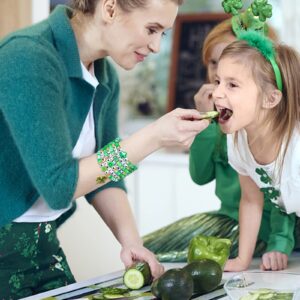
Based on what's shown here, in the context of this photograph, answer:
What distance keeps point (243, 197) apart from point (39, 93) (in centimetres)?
66

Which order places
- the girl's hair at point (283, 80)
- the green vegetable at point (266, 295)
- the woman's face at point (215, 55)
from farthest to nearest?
the woman's face at point (215, 55) < the girl's hair at point (283, 80) < the green vegetable at point (266, 295)

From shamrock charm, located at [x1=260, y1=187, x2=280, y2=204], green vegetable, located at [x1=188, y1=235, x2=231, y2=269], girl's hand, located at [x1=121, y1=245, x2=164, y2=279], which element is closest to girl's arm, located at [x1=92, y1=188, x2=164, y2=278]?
girl's hand, located at [x1=121, y1=245, x2=164, y2=279]

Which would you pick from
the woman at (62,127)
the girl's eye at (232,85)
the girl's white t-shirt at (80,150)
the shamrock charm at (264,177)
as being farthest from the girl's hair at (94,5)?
the shamrock charm at (264,177)

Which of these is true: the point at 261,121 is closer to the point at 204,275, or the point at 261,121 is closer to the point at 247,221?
the point at 247,221

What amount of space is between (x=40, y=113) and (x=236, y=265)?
0.66m

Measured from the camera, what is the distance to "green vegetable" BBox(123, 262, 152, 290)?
1.52m

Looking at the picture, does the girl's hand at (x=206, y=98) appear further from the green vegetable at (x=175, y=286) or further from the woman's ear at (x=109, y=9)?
the green vegetable at (x=175, y=286)

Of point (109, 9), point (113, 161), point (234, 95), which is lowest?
point (113, 161)

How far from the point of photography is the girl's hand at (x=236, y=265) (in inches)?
67.9

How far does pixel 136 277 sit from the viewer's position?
152cm

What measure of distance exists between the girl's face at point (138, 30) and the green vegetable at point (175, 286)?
511 mm

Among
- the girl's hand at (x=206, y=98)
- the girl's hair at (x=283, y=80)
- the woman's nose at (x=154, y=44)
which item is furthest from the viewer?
the girl's hand at (x=206, y=98)

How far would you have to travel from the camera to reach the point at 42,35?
1514 mm

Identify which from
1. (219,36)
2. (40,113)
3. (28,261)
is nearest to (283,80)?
(219,36)
